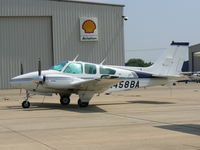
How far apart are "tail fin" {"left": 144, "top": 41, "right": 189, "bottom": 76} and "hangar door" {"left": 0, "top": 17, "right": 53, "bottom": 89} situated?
23.1 m

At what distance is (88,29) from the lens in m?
42.8

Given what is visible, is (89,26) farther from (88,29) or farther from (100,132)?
(100,132)

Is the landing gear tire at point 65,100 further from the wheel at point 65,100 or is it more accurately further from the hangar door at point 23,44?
the hangar door at point 23,44

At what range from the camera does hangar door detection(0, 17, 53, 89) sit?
133 ft

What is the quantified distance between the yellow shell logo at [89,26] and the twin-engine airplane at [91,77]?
23.1 metres

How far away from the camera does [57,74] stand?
1675 cm

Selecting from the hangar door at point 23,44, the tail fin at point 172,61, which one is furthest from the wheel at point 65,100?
the hangar door at point 23,44

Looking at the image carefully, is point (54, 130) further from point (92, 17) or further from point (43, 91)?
point (92, 17)

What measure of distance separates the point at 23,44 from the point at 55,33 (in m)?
3.62

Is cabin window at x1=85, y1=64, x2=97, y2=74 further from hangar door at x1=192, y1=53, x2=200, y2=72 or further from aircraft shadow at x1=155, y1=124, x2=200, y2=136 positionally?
hangar door at x1=192, y1=53, x2=200, y2=72

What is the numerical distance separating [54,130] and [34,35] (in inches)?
1260

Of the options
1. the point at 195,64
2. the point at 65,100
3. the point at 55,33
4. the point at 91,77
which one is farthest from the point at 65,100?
the point at 195,64

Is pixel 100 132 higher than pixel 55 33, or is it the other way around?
pixel 55 33

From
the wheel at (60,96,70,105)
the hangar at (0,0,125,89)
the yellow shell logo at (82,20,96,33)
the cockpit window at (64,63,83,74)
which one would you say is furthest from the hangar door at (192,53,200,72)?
the cockpit window at (64,63,83,74)
